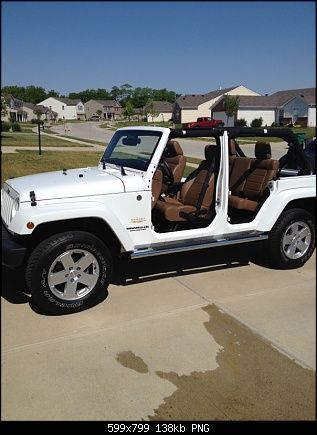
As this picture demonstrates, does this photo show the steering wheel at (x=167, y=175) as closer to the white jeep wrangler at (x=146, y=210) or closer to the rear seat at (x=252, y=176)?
the white jeep wrangler at (x=146, y=210)

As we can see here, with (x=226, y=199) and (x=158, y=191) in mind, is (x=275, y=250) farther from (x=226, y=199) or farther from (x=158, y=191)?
(x=158, y=191)

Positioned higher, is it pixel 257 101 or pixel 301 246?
pixel 257 101

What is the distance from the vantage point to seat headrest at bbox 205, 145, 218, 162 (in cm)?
489

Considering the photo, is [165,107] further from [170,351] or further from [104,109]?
[104,109]

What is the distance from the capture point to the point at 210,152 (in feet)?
16.4

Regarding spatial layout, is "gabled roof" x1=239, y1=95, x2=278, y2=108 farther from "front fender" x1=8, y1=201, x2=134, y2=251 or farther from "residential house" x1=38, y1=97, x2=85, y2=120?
"residential house" x1=38, y1=97, x2=85, y2=120

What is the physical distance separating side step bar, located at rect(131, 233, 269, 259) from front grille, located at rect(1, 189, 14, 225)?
48.0 inches

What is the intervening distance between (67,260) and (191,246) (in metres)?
1.35

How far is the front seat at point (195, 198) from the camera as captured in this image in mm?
4613

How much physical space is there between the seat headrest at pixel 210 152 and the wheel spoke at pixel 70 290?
2164 mm

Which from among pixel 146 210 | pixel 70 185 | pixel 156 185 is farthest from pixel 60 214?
pixel 156 185

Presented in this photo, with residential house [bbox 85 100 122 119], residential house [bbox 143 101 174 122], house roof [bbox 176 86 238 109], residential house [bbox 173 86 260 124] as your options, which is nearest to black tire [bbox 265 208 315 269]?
residential house [bbox 143 101 174 122]

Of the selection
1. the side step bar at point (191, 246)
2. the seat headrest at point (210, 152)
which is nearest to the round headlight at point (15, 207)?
the side step bar at point (191, 246)

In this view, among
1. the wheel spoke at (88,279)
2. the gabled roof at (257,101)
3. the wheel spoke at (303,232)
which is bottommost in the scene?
the wheel spoke at (88,279)
